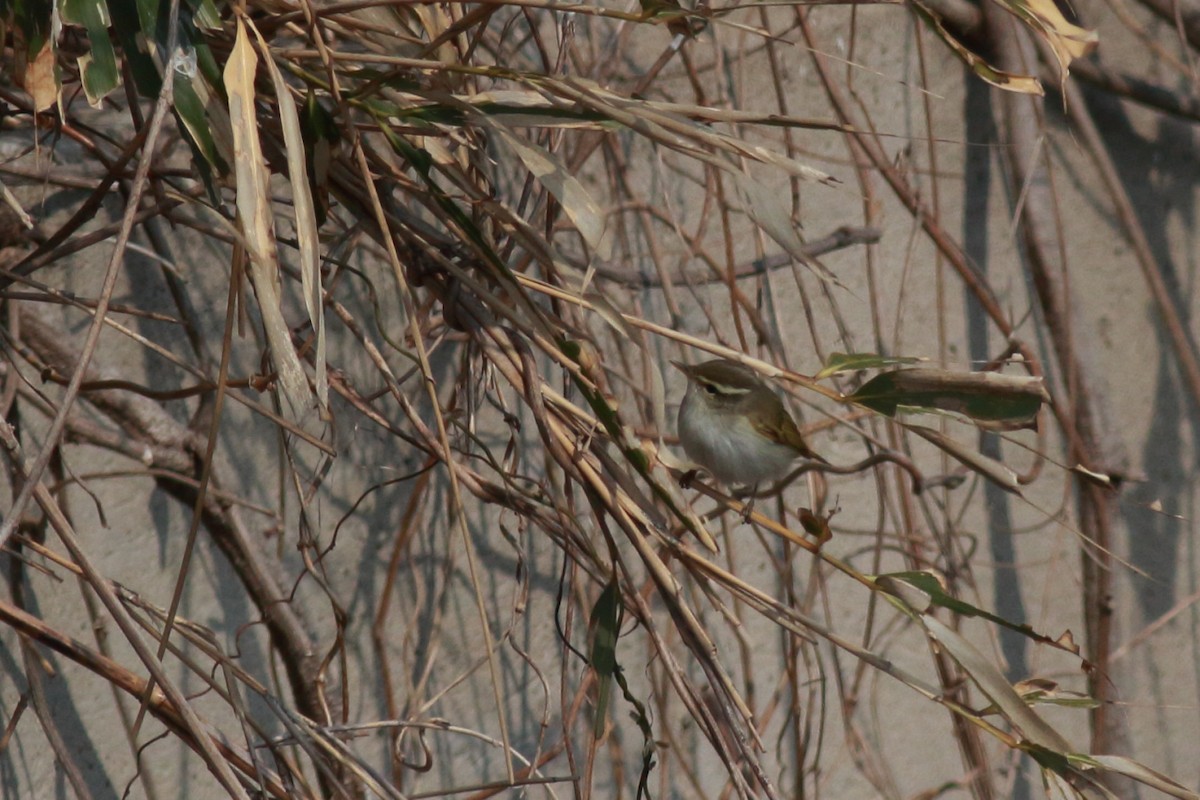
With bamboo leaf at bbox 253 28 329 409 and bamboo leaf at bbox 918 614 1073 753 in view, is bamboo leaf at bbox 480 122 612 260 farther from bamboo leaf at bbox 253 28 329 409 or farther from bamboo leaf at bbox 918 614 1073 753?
bamboo leaf at bbox 918 614 1073 753

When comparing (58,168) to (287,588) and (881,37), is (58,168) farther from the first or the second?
(881,37)

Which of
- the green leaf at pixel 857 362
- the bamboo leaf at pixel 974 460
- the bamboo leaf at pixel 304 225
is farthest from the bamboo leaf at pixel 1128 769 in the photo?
the bamboo leaf at pixel 304 225

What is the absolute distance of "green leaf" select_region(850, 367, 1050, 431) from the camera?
102 cm

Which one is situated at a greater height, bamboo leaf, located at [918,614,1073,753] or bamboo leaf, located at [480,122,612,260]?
bamboo leaf, located at [480,122,612,260]

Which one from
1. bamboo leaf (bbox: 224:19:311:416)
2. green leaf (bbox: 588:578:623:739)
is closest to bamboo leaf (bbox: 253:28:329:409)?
bamboo leaf (bbox: 224:19:311:416)

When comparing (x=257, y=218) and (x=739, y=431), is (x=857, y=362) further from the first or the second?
(x=739, y=431)

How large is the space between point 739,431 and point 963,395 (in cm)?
70

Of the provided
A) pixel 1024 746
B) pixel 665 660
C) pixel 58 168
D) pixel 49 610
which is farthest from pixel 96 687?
pixel 1024 746

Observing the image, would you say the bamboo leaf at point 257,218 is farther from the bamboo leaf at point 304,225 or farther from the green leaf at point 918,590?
the green leaf at point 918,590

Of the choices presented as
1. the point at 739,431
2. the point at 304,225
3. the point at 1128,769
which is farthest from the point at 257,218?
Answer: the point at 739,431

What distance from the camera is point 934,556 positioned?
8.16 feet

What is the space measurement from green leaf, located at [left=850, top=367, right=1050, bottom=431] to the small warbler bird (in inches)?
24.0

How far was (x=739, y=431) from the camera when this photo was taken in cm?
173

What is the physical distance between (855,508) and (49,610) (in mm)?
1539
